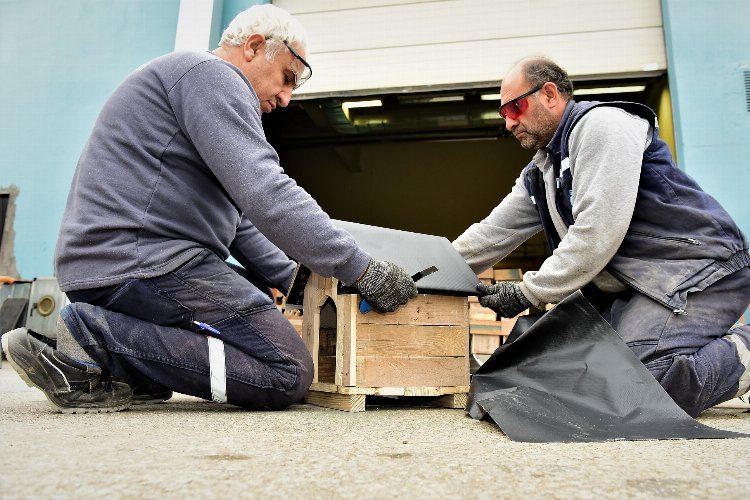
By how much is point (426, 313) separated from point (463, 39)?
4.51 meters

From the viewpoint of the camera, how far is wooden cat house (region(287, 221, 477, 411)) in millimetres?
2016

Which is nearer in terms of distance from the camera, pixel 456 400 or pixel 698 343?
pixel 698 343

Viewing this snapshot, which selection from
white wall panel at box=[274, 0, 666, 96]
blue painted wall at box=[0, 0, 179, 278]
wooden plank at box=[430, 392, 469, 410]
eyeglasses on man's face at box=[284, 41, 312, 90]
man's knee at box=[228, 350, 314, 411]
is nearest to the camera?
man's knee at box=[228, 350, 314, 411]

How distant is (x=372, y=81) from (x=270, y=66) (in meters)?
3.93

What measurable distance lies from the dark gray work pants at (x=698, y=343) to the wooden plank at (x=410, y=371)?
2.03ft

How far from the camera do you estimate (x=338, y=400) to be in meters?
2.09

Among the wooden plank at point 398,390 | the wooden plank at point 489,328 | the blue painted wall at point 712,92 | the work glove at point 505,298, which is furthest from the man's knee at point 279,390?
the blue painted wall at point 712,92

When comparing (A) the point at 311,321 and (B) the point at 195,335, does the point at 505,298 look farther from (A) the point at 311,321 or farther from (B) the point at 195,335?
(B) the point at 195,335

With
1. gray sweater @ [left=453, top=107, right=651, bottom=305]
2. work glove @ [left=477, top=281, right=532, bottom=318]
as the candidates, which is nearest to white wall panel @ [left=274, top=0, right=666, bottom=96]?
gray sweater @ [left=453, top=107, right=651, bottom=305]

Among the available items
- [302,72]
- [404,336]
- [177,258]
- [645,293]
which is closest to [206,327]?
[177,258]

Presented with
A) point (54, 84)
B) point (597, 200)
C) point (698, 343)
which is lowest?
point (698, 343)

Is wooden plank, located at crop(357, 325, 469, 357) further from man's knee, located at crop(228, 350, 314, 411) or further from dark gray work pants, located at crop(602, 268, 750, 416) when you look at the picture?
dark gray work pants, located at crop(602, 268, 750, 416)

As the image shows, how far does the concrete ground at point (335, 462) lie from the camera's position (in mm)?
835

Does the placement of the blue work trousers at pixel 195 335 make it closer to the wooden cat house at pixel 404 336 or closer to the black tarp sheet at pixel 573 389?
the wooden cat house at pixel 404 336
